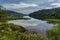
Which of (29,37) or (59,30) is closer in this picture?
(29,37)

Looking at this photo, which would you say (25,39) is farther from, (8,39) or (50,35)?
(50,35)

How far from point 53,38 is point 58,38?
54 cm

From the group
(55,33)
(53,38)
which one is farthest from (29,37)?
(55,33)

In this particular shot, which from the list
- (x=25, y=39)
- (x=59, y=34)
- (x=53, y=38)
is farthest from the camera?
(x=59, y=34)

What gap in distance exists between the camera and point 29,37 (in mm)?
14047

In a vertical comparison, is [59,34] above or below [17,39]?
below

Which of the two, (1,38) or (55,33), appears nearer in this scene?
(1,38)

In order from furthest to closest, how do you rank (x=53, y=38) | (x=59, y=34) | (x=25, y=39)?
(x=59, y=34) → (x=53, y=38) → (x=25, y=39)

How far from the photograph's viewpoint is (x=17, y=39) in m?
13.7

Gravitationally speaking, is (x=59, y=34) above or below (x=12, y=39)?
below

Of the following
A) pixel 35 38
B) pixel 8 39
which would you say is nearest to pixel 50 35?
pixel 35 38

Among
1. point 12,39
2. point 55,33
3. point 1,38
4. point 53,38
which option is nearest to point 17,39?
point 12,39

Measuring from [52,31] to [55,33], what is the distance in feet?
1.58

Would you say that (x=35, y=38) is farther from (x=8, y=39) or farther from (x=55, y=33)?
(x=55, y=33)
